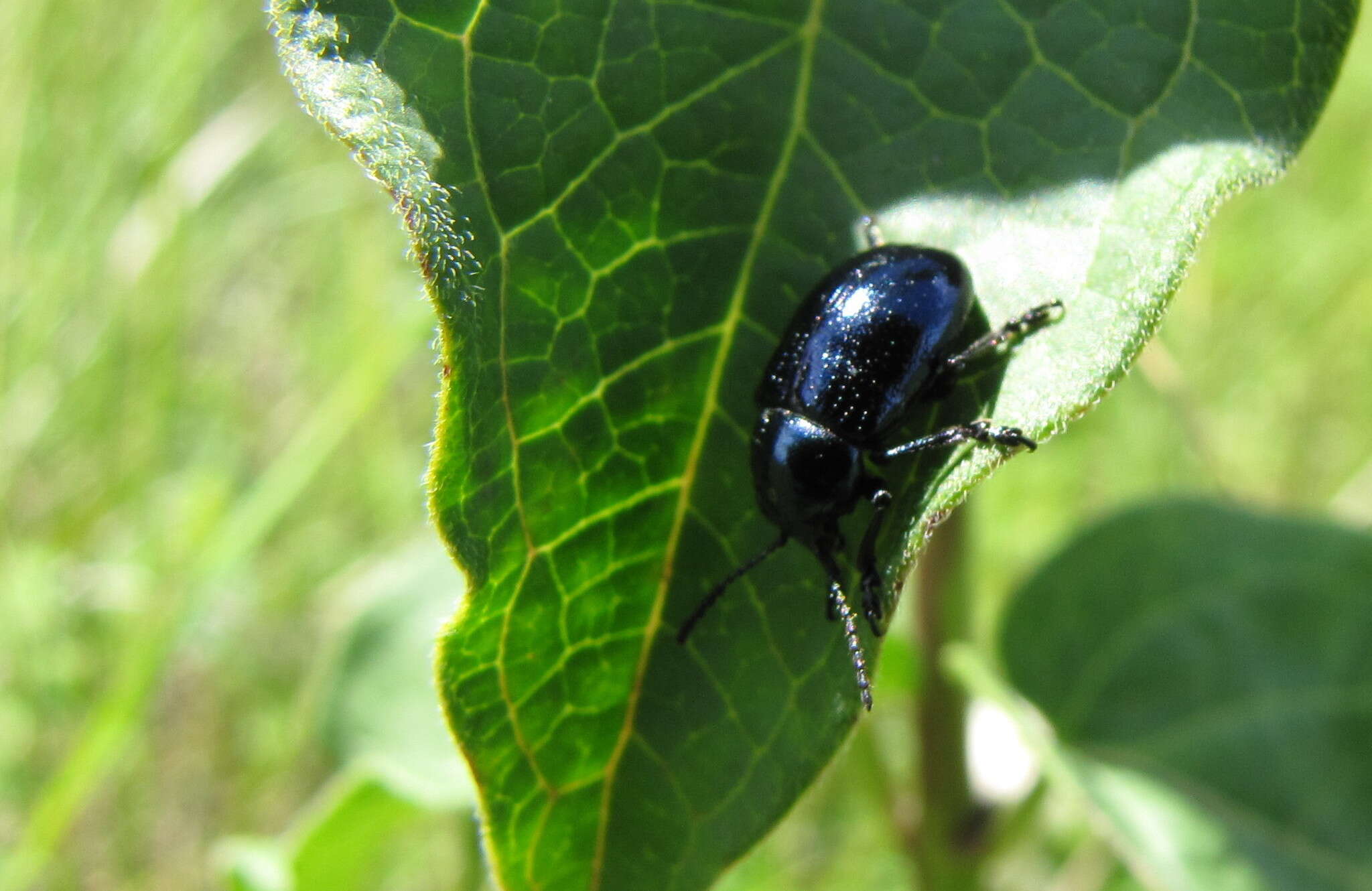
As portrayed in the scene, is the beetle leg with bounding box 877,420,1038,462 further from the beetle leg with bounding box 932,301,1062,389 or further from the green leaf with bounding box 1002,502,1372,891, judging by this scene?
the green leaf with bounding box 1002,502,1372,891

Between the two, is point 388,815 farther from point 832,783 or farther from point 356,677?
point 832,783

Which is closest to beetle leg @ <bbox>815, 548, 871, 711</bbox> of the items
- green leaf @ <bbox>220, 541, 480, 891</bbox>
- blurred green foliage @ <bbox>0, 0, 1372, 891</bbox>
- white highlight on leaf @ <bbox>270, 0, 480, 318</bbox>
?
white highlight on leaf @ <bbox>270, 0, 480, 318</bbox>

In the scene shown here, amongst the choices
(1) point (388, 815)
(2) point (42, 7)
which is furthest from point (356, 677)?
(2) point (42, 7)

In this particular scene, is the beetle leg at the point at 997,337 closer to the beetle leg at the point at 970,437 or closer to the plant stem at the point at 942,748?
the beetle leg at the point at 970,437

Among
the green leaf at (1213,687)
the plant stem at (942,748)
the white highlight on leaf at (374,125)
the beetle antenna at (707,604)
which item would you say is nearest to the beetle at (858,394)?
the beetle antenna at (707,604)

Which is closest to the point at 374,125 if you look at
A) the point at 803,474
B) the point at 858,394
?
the point at 803,474

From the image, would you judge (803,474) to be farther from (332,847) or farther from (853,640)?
(332,847)
